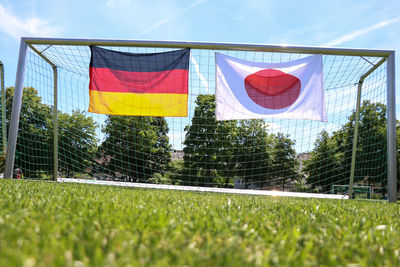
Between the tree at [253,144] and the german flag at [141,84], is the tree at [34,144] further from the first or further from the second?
the tree at [253,144]

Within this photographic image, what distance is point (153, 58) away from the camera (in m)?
5.66

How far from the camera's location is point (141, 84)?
568 cm

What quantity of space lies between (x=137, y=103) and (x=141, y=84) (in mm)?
431

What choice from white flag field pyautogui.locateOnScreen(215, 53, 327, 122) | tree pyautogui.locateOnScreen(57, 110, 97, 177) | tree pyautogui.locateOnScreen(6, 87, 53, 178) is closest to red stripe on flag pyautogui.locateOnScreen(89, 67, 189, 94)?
white flag field pyautogui.locateOnScreen(215, 53, 327, 122)

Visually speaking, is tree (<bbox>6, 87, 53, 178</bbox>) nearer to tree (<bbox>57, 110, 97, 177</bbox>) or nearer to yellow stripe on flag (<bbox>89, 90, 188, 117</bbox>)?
tree (<bbox>57, 110, 97, 177</bbox>)

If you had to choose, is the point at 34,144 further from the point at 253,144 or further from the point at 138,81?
the point at 253,144

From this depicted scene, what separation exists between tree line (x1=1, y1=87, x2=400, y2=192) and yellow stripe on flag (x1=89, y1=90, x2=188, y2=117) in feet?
2.04

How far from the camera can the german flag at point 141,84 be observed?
18.5 feet

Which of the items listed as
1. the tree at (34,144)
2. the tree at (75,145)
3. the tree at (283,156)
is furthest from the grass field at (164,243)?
the tree at (283,156)

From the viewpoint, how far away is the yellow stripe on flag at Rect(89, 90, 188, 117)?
5621 millimetres

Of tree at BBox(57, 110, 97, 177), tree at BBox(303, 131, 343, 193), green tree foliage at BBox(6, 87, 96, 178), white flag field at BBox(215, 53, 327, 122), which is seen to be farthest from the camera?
tree at BBox(303, 131, 343, 193)

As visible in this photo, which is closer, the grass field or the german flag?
the grass field

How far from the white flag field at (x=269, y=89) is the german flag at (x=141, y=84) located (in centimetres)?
88

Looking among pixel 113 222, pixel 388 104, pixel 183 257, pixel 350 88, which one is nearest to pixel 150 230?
pixel 113 222
